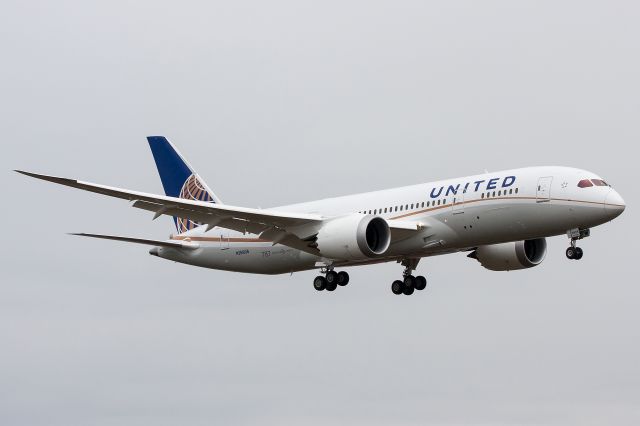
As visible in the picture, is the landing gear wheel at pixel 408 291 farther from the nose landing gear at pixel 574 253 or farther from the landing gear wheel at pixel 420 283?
the nose landing gear at pixel 574 253

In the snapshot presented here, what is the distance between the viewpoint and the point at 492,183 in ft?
175

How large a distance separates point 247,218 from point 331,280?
498 cm

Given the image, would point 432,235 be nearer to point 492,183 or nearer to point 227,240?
point 492,183

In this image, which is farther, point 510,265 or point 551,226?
point 510,265

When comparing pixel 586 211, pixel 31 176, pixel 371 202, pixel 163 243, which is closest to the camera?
pixel 31 176

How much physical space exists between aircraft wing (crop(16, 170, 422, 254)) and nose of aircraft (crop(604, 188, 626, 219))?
7.75m

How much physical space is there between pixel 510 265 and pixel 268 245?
10662mm

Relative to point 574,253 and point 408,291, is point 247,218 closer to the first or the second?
point 408,291

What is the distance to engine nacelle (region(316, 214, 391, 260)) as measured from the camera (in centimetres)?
5394

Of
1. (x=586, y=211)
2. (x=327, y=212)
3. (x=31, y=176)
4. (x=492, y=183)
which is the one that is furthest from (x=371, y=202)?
(x=31, y=176)

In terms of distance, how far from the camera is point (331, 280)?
58031 mm

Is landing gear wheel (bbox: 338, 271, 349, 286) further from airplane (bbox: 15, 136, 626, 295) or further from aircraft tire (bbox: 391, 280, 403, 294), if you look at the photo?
aircraft tire (bbox: 391, 280, 403, 294)

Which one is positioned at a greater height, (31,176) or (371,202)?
(371,202)

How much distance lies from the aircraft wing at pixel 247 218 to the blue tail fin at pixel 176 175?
825 cm
